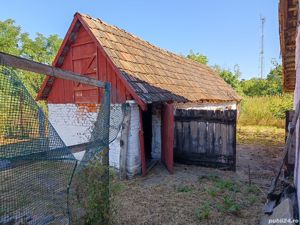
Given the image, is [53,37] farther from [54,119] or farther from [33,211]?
[33,211]

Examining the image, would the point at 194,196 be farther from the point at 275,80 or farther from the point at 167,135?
the point at 275,80

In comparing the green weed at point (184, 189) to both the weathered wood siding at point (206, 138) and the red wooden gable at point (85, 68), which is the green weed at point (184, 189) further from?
the red wooden gable at point (85, 68)

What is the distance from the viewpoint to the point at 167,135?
7375 millimetres

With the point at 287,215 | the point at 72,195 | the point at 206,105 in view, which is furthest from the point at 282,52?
the point at 72,195

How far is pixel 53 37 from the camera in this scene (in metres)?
25.7

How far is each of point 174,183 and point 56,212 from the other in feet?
12.5

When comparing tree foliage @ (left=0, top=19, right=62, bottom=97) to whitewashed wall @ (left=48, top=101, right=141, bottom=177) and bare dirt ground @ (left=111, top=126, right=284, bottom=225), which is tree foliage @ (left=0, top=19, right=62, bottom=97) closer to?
whitewashed wall @ (left=48, top=101, right=141, bottom=177)

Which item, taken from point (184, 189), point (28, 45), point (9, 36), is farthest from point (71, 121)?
point (28, 45)

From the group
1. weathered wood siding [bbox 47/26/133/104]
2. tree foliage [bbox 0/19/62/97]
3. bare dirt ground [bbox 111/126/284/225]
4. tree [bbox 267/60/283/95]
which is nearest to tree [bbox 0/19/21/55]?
tree foliage [bbox 0/19/62/97]

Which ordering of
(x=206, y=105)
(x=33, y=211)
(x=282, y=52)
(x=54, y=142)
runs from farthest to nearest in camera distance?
1. (x=206, y=105)
2. (x=282, y=52)
3. (x=33, y=211)
4. (x=54, y=142)

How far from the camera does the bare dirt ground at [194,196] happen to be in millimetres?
4543

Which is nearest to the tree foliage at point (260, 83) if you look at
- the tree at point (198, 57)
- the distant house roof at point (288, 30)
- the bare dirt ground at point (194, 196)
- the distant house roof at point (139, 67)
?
the tree at point (198, 57)

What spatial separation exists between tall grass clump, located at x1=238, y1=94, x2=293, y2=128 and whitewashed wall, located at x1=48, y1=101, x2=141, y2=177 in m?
13.7

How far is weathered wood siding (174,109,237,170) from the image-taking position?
752 cm
